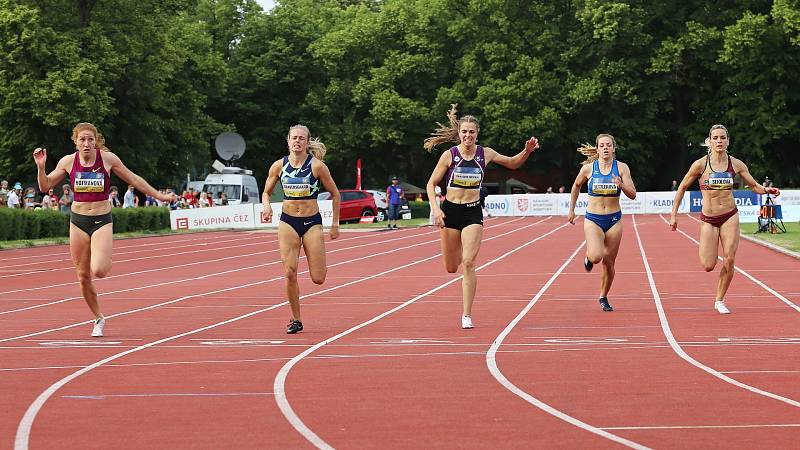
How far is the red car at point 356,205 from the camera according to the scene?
56281 mm

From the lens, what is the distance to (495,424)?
7.32 metres

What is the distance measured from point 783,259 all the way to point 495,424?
63.2ft

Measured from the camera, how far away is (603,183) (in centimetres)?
1523

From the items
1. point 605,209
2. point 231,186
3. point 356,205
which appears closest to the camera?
point 605,209

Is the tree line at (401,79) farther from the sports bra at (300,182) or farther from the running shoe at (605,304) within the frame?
the sports bra at (300,182)

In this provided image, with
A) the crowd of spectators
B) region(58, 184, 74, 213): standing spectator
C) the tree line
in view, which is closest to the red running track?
the crowd of spectators

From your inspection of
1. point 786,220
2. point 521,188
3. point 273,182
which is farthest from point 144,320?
point 521,188

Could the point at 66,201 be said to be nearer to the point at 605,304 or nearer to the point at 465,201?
the point at 605,304

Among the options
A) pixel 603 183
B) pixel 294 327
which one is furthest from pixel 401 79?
pixel 294 327

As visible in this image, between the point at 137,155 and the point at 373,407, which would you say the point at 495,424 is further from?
the point at 137,155

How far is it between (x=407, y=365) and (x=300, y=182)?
3.26 meters

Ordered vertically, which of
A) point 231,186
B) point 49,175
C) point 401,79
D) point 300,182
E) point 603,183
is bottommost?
point 231,186

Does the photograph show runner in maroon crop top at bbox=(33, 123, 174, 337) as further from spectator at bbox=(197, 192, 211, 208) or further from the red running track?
spectator at bbox=(197, 192, 211, 208)

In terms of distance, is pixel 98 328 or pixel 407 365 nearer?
pixel 407 365
